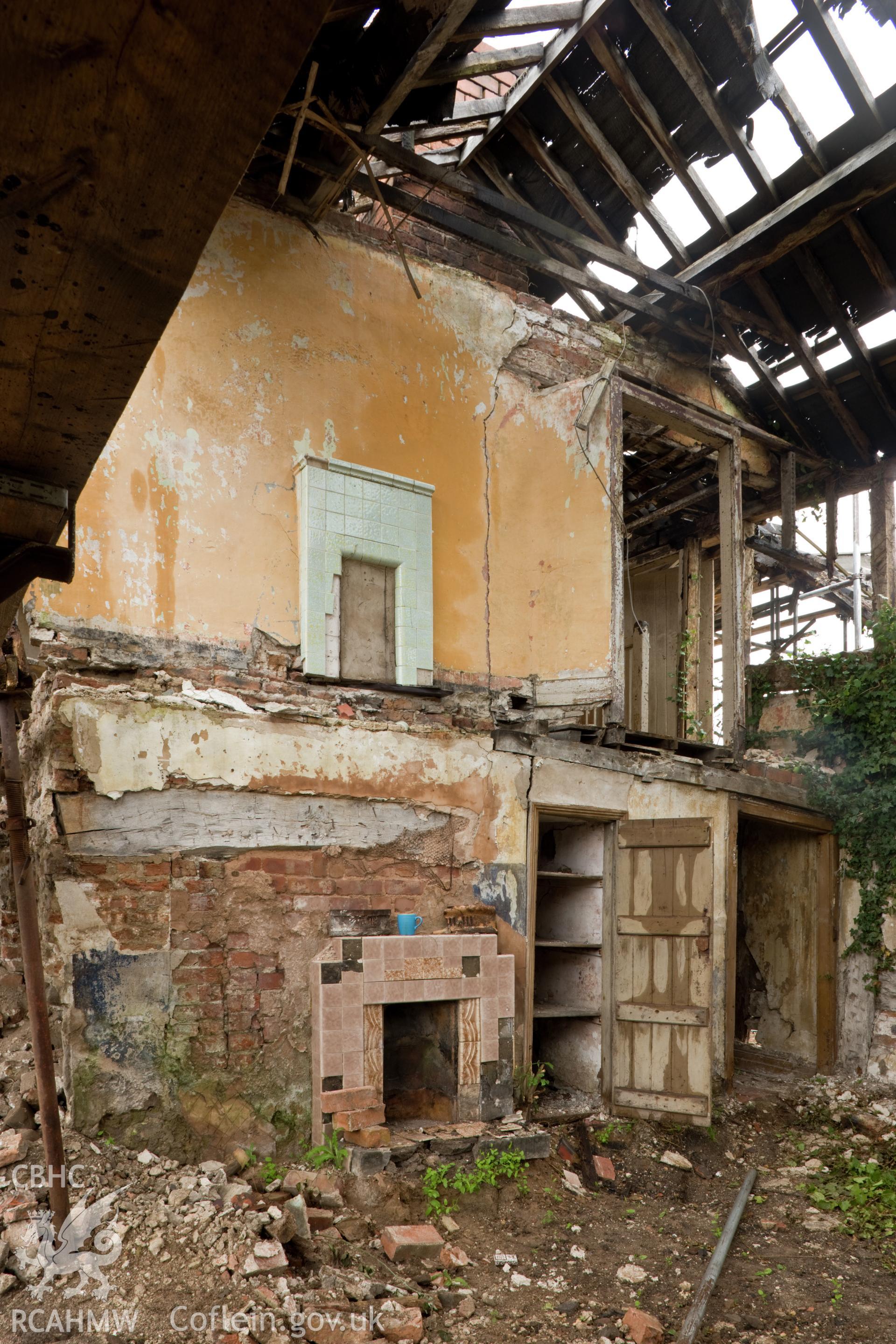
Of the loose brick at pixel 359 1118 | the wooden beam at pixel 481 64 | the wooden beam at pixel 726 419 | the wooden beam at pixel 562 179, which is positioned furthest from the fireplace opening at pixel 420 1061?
the wooden beam at pixel 562 179

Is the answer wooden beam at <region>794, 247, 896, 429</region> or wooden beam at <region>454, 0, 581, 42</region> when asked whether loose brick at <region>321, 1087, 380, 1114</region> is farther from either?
wooden beam at <region>794, 247, 896, 429</region>

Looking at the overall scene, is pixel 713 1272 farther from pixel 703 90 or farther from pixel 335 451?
pixel 703 90

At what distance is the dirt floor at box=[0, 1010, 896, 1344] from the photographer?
3137 mm

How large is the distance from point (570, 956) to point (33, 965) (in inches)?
163

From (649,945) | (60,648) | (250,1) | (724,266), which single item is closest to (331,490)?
(60,648)

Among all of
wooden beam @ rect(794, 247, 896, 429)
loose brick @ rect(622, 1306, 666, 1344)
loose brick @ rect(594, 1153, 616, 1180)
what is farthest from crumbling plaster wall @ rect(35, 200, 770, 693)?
loose brick @ rect(622, 1306, 666, 1344)

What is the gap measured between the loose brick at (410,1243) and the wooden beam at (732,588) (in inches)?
194

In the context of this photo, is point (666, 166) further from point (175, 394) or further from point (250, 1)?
point (250, 1)

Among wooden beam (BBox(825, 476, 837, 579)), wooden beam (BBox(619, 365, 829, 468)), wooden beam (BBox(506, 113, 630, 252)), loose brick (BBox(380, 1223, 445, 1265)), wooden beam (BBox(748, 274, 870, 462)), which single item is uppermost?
wooden beam (BBox(506, 113, 630, 252))

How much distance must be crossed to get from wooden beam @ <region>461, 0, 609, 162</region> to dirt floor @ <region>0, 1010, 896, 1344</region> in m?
7.14

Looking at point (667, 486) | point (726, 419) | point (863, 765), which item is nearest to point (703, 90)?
point (726, 419)

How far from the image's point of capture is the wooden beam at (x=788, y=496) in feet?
30.5

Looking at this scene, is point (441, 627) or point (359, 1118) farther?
point (441, 627)

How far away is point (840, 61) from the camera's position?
6.28 metres
